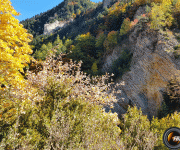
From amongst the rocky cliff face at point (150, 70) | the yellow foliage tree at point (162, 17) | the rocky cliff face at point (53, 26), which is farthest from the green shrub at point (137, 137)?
the rocky cliff face at point (53, 26)

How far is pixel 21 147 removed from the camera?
2709mm

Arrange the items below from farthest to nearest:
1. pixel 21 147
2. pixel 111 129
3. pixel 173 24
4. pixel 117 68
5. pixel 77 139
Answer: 1. pixel 117 68
2. pixel 173 24
3. pixel 111 129
4. pixel 77 139
5. pixel 21 147

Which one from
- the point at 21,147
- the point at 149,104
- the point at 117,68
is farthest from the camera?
the point at 117,68

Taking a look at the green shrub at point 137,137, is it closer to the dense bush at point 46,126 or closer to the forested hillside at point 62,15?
the dense bush at point 46,126

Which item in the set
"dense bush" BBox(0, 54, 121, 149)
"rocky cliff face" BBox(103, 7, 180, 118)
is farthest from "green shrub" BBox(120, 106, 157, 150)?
"rocky cliff face" BBox(103, 7, 180, 118)

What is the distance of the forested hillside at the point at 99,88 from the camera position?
3284 mm

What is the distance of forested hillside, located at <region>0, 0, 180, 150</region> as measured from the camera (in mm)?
3284

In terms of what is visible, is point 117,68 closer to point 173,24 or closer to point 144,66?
point 144,66

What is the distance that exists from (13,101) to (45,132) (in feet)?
4.51

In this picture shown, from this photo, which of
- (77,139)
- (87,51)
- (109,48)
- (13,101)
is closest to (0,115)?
(13,101)

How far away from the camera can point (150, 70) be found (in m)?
15.5

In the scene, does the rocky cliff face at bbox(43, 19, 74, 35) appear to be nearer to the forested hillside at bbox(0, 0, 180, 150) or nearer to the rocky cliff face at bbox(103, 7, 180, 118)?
the forested hillside at bbox(0, 0, 180, 150)

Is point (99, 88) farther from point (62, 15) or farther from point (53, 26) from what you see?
point (62, 15)

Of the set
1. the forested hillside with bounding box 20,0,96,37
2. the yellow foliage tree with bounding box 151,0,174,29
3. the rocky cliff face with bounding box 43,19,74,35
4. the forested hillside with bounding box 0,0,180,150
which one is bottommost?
the forested hillside with bounding box 0,0,180,150
